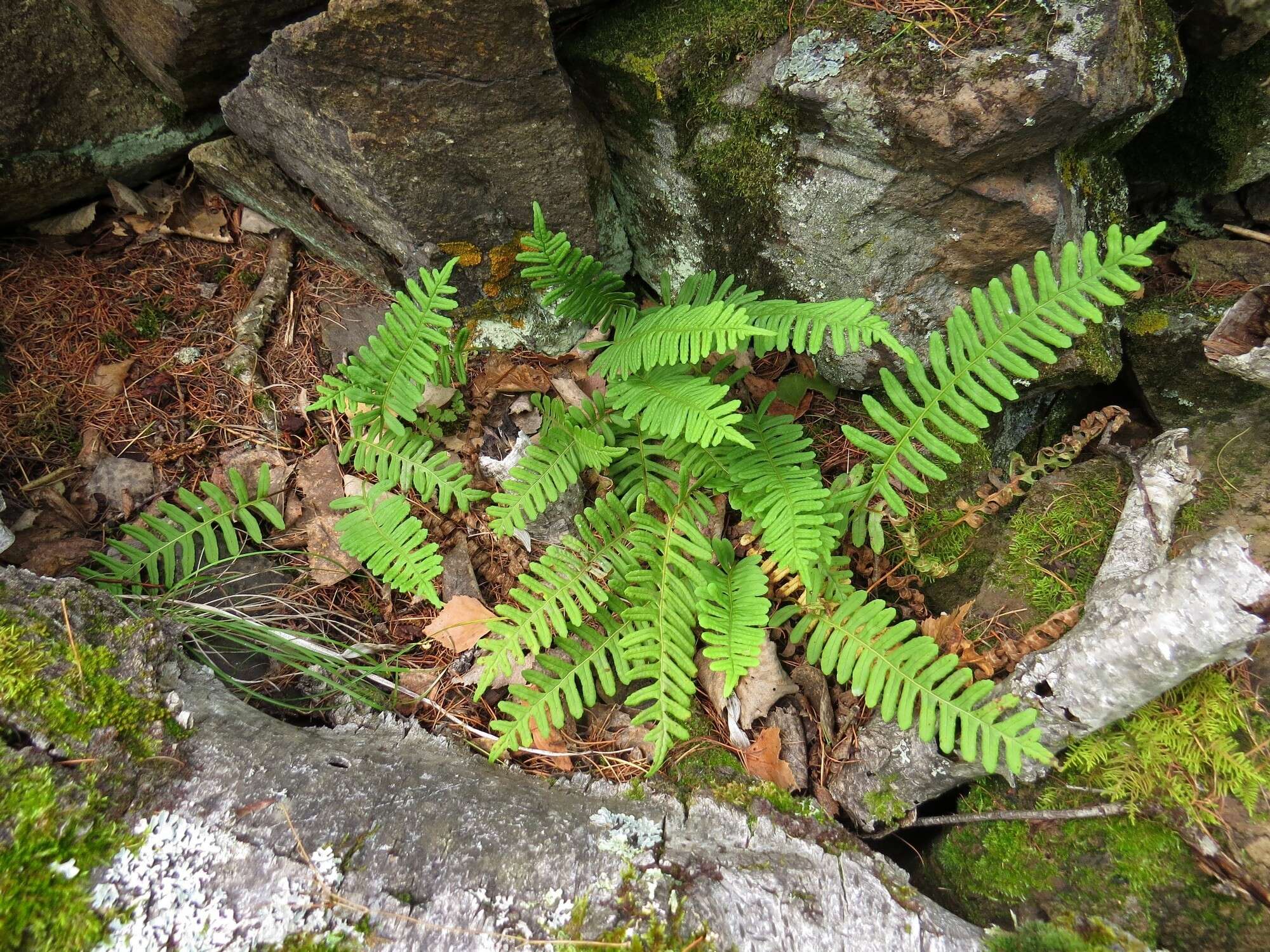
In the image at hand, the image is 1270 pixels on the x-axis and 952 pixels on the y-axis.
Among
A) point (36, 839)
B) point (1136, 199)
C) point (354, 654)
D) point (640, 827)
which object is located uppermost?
point (1136, 199)

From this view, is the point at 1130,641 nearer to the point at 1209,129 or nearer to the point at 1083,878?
the point at 1083,878

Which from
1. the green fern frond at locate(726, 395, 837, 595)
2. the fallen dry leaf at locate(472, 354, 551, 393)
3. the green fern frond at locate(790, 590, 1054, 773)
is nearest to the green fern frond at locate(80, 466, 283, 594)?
the fallen dry leaf at locate(472, 354, 551, 393)

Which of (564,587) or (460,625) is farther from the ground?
(564,587)

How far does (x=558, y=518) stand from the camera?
122 inches

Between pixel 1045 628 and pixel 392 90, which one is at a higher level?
pixel 392 90

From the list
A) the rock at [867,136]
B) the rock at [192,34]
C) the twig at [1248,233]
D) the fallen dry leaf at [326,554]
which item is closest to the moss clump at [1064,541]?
the rock at [867,136]

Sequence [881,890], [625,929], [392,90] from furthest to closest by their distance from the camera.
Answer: [392,90] → [881,890] → [625,929]

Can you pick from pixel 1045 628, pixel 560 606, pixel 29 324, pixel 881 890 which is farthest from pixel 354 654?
pixel 1045 628

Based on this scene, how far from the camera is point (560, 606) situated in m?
2.81

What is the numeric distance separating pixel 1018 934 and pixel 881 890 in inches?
14.2

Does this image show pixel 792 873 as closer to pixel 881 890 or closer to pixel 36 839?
pixel 881 890

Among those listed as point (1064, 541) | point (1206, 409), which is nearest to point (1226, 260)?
point (1206, 409)

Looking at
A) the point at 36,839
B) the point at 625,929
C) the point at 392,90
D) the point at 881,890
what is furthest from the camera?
the point at 392,90

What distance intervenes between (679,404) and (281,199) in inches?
86.3
